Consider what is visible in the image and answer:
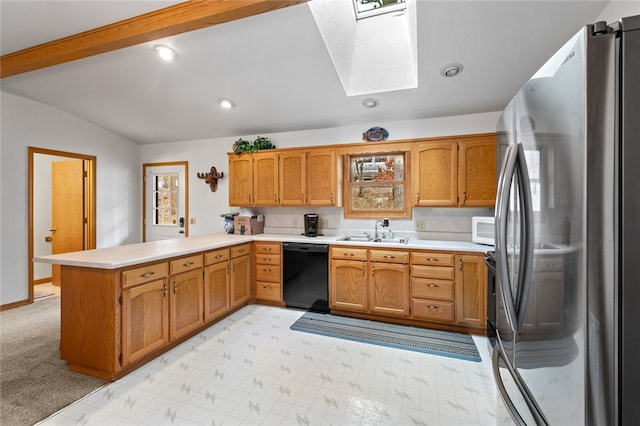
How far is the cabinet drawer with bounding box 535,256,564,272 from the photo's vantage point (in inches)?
31.3

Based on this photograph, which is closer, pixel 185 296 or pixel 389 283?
pixel 185 296

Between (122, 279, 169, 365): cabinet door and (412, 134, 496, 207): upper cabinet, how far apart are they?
286cm

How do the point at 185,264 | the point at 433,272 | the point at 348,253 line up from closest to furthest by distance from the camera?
the point at 185,264 → the point at 433,272 → the point at 348,253

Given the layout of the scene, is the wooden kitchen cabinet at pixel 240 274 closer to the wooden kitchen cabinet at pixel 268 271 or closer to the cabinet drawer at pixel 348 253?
the wooden kitchen cabinet at pixel 268 271

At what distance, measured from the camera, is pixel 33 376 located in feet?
7.26

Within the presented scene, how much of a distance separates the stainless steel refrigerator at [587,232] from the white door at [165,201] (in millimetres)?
5093

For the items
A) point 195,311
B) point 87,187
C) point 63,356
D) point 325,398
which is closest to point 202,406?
point 325,398

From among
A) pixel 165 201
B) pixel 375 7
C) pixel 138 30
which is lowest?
pixel 165 201

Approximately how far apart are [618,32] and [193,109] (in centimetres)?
419

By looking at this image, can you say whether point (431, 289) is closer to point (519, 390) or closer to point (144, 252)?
point (519, 390)

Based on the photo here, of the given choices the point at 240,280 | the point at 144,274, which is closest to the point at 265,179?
the point at 240,280

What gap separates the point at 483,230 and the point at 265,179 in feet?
9.30

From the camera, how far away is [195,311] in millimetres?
2879

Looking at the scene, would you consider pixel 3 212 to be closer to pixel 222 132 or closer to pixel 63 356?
pixel 63 356
